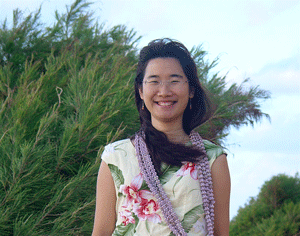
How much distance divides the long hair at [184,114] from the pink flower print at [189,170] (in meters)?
0.02

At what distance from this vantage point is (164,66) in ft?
6.12

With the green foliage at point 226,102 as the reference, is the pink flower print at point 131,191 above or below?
below

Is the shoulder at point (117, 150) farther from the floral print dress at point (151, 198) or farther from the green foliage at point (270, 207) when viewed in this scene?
the green foliage at point (270, 207)

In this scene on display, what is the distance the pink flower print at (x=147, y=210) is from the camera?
177 cm

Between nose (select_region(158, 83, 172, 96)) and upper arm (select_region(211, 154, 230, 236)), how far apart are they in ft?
1.20

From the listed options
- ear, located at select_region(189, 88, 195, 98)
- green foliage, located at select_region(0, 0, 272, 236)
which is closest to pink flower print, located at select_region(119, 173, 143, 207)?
ear, located at select_region(189, 88, 195, 98)

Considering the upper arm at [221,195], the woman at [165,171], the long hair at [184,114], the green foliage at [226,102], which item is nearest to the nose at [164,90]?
the woman at [165,171]

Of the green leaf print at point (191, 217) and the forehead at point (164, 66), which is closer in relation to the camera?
the green leaf print at point (191, 217)

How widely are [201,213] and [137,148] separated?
1.30ft

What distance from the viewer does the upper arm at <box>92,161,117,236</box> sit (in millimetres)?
1849

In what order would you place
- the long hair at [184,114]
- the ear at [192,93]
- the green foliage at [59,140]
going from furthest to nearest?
the green foliage at [59,140] → the ear at [192,93] → the long hair at [184,114]

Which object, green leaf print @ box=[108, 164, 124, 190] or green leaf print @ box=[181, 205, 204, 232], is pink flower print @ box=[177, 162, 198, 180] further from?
green leaf print @ box=[108, 164, 124, 190]

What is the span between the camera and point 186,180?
178cm

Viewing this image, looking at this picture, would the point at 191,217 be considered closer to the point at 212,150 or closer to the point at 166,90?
the point at 212,150
